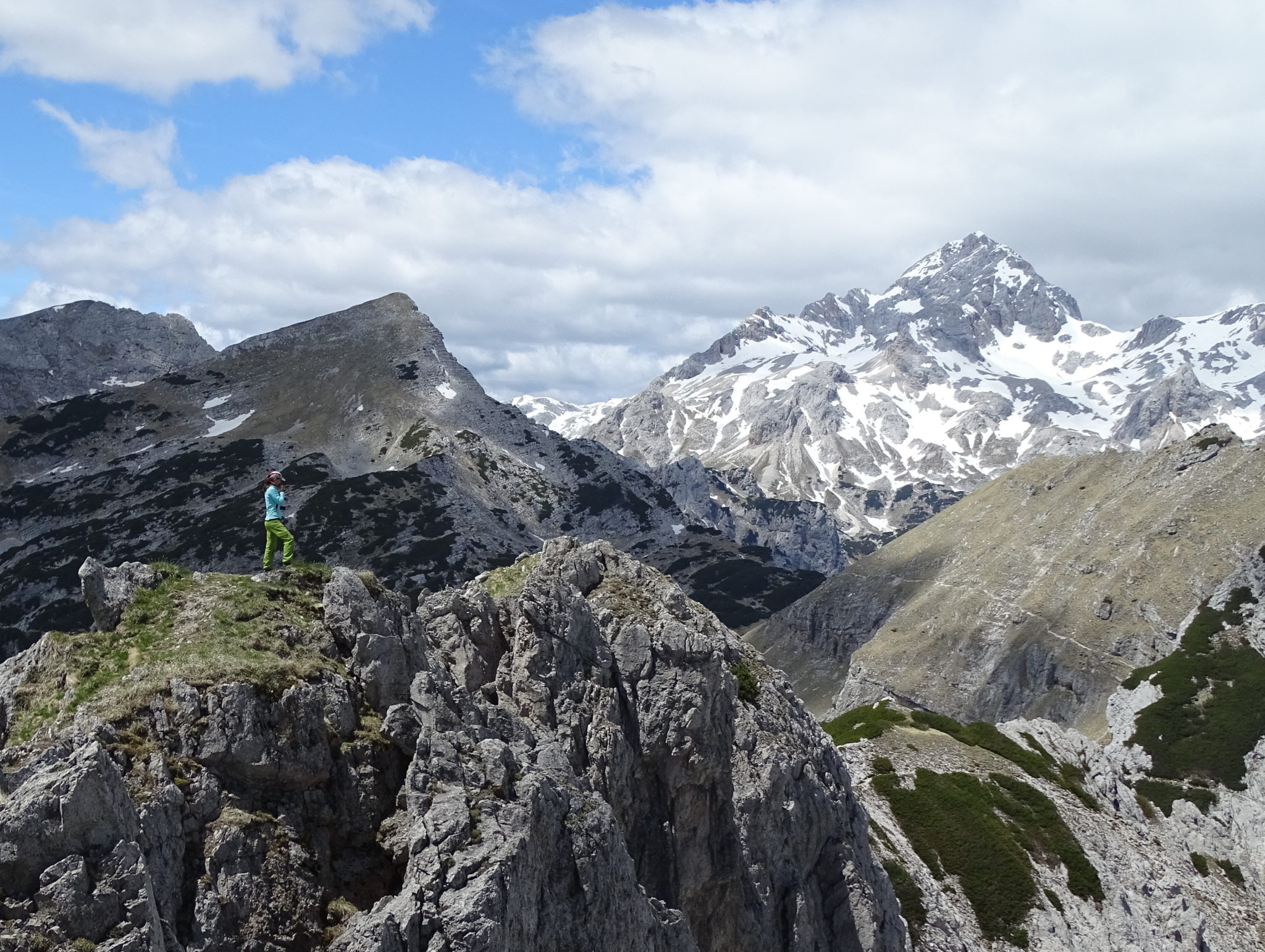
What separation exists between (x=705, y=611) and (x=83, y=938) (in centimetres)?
3168

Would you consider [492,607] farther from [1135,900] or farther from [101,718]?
[1135,900]

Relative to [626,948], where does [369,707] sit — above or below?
above

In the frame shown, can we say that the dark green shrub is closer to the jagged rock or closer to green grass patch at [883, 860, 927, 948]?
green grass patch at [883, 860, 927, 948]

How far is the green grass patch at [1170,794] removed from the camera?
105188 mm

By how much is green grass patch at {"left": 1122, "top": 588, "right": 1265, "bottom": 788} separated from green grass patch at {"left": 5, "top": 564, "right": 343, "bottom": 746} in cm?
11419

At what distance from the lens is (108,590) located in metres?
25.7

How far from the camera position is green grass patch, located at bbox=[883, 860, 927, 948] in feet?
174

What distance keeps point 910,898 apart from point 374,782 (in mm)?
42253

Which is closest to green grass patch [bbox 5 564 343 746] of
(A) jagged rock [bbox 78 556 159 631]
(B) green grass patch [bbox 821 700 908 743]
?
(A) jagged rock [bbox 78 556 159 631]

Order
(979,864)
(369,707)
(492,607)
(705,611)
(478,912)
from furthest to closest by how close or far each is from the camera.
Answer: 1. (979,864)
2. (705,611)
3. (492,607)
4. (369,707)
5. (478,912)

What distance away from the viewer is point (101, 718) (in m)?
20.7

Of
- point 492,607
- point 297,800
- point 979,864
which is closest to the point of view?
point 297,800

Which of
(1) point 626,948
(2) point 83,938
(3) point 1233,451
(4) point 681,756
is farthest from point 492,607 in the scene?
(3) point 1233,451

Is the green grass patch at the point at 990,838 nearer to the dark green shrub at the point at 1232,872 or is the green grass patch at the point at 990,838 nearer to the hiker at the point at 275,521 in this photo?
the dark green shrub at the point at 1232,872
